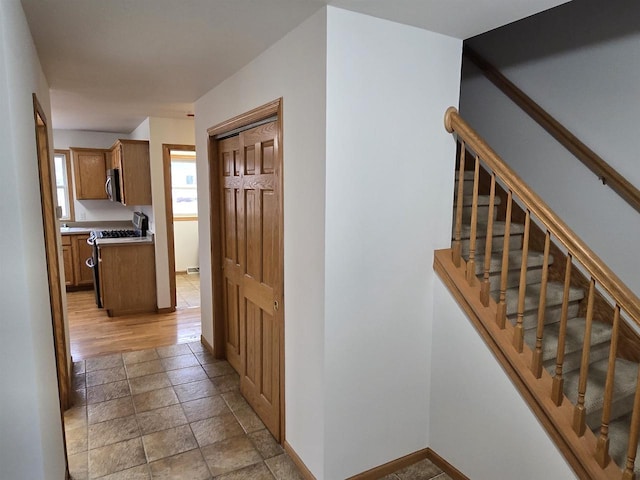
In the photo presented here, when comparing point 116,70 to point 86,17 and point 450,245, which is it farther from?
point 450,245

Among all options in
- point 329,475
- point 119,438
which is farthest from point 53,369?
point 329,475

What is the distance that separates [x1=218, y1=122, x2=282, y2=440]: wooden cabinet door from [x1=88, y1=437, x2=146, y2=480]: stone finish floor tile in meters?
0.77

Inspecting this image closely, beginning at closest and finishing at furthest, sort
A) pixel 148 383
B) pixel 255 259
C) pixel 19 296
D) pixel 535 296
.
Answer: pixel 19 296 → pixel 535 296 → pixel 255 259 → pixel 148 383

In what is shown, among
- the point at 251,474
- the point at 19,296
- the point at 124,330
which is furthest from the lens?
the point at 124,330

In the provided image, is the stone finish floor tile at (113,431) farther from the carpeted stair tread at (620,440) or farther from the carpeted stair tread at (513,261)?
the carpeted stair tread at (620,440)

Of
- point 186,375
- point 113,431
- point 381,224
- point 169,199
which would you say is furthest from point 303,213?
point 169,199

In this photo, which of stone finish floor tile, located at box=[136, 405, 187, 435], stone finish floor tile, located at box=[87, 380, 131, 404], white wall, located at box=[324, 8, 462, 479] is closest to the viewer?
white wall, located at box=[324, 8, 462, 479]

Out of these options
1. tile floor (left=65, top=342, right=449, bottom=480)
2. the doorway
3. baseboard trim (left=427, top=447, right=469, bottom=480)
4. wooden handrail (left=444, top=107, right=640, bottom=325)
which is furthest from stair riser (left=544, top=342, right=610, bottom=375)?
the doorway

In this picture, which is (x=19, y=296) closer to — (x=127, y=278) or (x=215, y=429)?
(x=215, y=429)

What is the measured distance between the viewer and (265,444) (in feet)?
8.33

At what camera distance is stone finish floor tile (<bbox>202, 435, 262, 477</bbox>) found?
2.33m

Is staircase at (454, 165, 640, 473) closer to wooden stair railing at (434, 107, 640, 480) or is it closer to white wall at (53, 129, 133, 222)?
wooden stair railing at (434, 107, 640, 480)

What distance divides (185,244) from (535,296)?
6010 millimetres

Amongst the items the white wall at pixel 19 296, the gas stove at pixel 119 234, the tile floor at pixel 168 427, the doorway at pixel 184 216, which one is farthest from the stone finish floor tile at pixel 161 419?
the doorway at pixel 184 216
